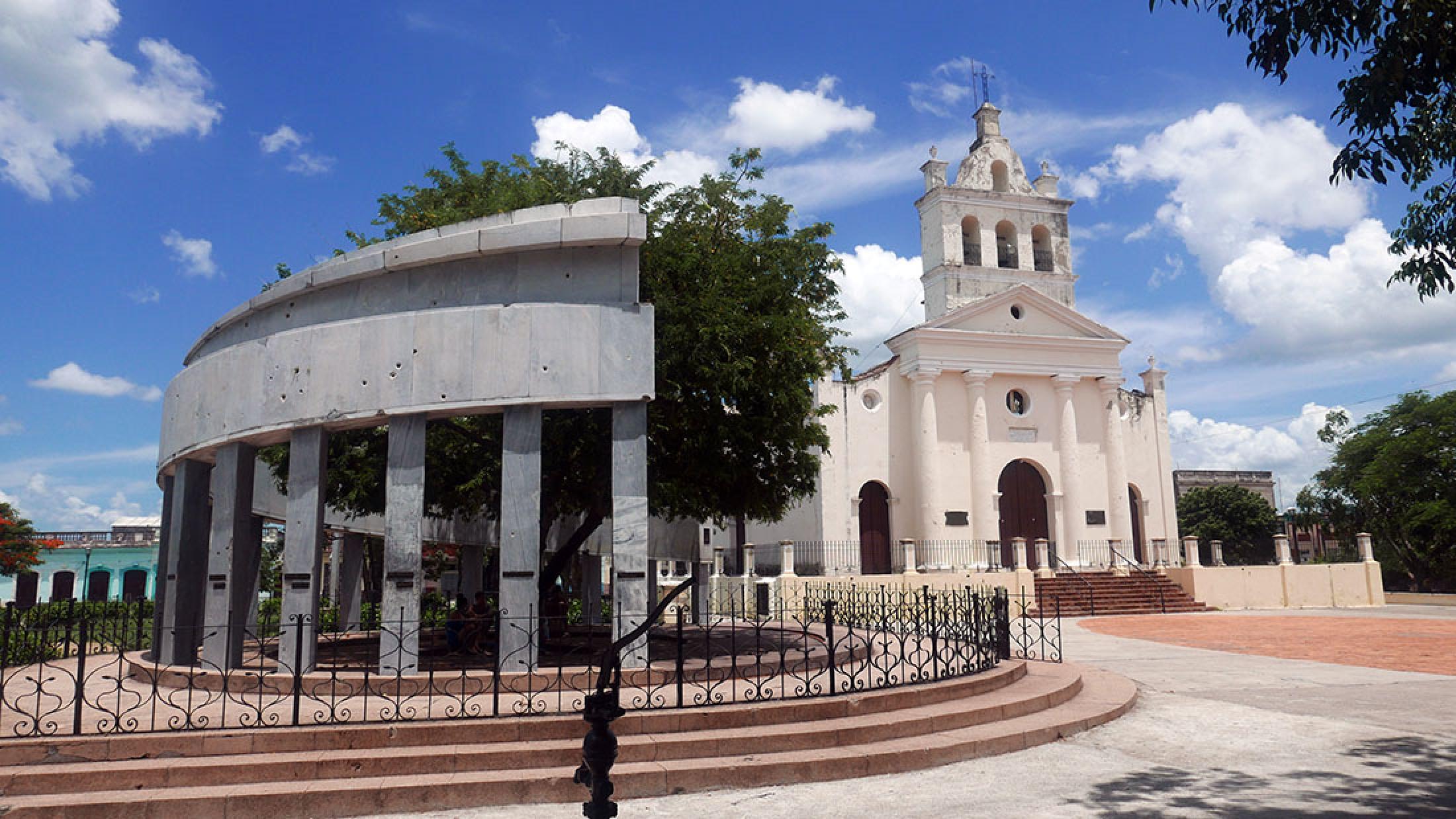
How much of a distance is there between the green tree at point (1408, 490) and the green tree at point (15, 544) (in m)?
56.0

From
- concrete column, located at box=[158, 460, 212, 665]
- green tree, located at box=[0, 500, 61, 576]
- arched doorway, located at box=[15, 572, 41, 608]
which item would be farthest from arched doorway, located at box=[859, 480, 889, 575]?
green tree, located at box=[0, 500, 61, 576]

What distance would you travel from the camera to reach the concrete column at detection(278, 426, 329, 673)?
10219mm

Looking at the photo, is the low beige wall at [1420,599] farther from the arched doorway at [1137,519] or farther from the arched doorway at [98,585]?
the arched doorway at [98,585]

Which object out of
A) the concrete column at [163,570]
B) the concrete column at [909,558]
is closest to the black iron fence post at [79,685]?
the concrete column at [163,570]

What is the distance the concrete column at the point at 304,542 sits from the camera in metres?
10.2

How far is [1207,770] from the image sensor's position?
24.7 feet

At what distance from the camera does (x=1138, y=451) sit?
118 ft

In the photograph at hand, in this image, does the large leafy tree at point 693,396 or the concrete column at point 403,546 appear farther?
the large leafy tree at point 693,396

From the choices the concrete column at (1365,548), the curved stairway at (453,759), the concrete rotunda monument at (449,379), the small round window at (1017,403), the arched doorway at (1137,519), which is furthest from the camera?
the arched doorway at (1137,519)

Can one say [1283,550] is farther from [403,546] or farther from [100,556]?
[100,556]

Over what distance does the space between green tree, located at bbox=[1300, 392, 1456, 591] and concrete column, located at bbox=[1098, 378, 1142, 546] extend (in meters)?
10.6

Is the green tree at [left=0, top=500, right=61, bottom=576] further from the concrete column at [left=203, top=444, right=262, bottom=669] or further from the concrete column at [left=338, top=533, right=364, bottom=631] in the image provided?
the concrete column at [left=203, top=444, right=262, bottom=669]

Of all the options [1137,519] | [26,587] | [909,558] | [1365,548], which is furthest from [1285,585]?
[26,587]

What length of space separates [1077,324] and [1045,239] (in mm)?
4022
